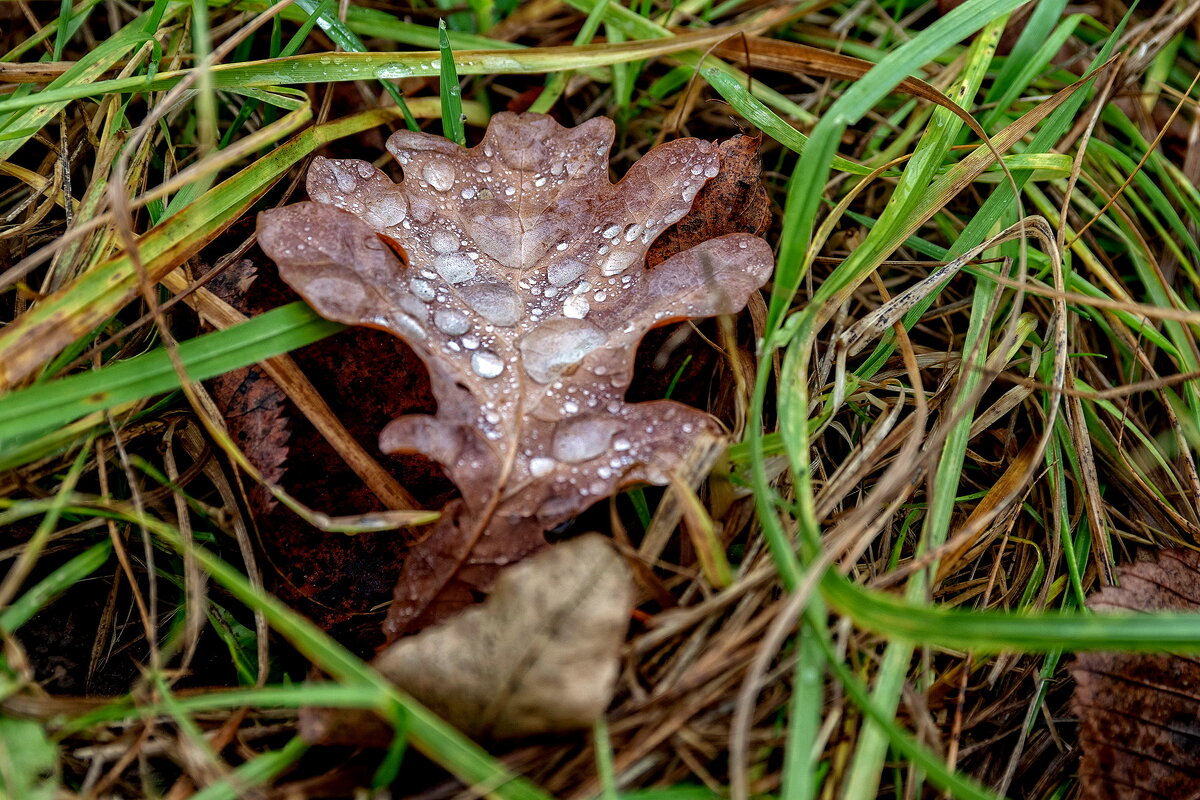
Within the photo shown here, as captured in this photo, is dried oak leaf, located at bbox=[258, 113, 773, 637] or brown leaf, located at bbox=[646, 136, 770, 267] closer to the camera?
dried oak leaf, located at bbox=[258, 113, 773, 637]

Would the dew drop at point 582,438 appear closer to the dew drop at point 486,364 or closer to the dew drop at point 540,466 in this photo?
the dew drop at point 540,466

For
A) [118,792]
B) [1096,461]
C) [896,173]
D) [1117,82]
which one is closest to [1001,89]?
[1117,82]

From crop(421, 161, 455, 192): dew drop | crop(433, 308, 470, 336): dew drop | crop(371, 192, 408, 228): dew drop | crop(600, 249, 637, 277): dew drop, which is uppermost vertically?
crop(421, 161, 455, 192): dew drop

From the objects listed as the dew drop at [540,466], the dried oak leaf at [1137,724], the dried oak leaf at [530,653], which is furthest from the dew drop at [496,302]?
the dried oak leaf at [1137,724]

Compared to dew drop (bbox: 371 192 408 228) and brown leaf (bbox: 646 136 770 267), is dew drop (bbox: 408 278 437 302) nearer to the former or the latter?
dew drop (bbox: 371 192 408 228)

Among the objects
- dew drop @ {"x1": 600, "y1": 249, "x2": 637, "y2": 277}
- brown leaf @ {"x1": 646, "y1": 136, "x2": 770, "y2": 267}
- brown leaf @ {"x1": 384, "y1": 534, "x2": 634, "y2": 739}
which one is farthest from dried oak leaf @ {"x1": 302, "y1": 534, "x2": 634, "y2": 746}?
brown leaf @ {"x1": 646, "y1": 136, "x2": 770, "y2": 267}
